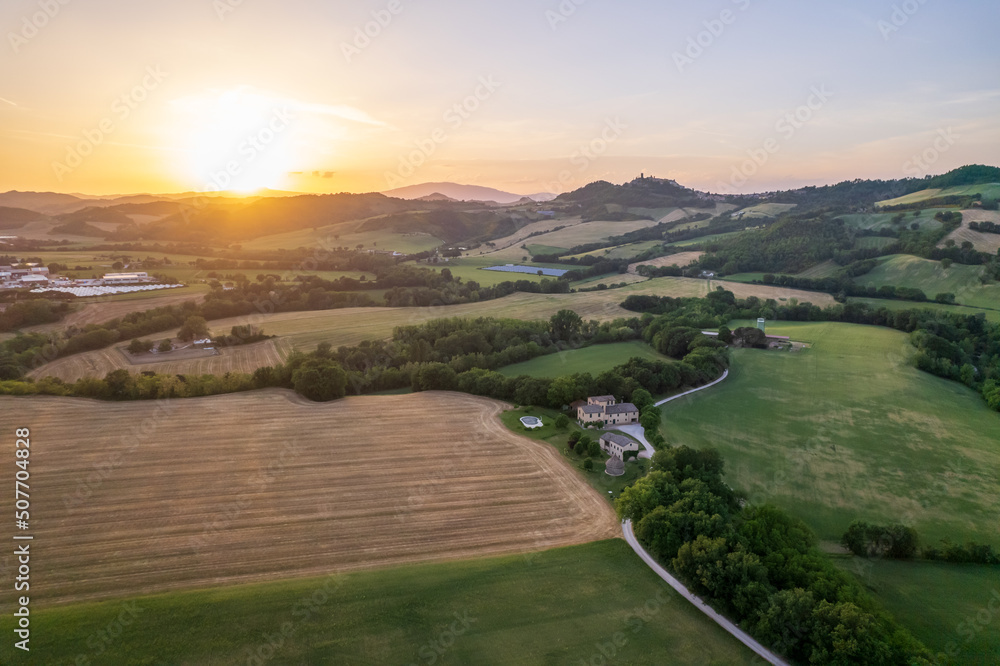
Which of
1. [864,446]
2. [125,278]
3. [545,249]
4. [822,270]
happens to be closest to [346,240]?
[545,249]

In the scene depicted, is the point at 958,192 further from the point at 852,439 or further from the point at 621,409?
the point at 621,409

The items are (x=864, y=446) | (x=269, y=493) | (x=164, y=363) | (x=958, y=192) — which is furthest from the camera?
(x=958, y=192)

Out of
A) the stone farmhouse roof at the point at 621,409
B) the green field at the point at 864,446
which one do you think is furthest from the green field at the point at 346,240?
the green field at the point at 864,446

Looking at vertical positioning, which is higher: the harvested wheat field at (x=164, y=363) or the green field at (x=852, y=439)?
the harvested wheat field at (x=164, y=363)

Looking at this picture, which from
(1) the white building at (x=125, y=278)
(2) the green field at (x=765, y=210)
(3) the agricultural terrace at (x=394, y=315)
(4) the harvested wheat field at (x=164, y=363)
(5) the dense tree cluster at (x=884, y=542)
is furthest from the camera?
(2) the green field at (x=765, y=210)

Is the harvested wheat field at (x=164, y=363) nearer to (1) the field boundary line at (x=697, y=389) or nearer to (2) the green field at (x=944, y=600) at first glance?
(1) the field boundary line at (x=697, y=389)

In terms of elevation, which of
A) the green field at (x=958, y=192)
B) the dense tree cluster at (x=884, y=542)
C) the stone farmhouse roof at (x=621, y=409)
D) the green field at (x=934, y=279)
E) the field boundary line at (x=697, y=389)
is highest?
the green field at (x=958, y=192)
